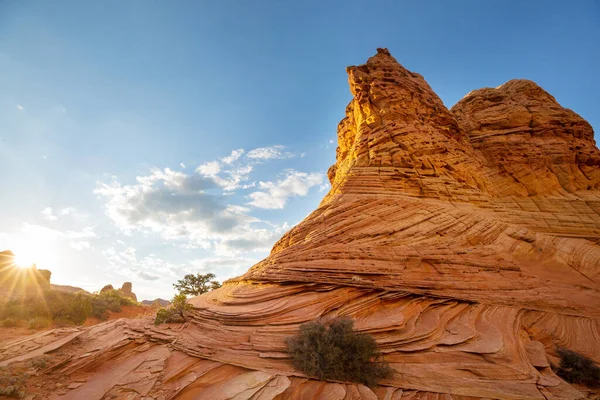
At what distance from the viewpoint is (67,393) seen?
6.71 meters

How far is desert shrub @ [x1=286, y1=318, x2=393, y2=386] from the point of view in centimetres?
750

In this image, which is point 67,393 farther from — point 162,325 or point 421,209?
point 421,209

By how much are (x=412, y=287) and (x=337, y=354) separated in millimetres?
5223

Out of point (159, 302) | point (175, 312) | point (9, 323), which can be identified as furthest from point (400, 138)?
point (159, 302)

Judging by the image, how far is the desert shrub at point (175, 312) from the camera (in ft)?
36.0

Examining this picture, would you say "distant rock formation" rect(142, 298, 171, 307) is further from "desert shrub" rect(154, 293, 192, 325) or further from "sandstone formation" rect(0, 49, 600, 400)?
"sandstone formation" rect(0, 49, 600, 400)

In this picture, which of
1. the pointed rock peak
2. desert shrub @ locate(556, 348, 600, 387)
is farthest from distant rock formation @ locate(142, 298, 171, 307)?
desert shrub @ locate(556, 348, 600, 387)

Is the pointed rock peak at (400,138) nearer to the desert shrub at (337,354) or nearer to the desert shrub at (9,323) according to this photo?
the desert shrub at (337,354)

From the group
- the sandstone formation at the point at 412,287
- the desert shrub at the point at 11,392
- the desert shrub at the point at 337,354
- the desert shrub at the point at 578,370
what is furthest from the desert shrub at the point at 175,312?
the desert shrub at the point at 578,370

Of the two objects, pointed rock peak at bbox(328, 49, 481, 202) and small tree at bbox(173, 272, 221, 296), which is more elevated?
pointed rock peak at bbox(328, 49, 481, 202)

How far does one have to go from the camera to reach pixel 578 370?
8.68 metres

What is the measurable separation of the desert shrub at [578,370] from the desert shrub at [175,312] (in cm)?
1461

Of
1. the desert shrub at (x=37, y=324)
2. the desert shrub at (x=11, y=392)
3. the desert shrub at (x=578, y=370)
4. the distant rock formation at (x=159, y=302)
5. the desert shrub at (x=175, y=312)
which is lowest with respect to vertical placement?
the distant rock formation at (x=159, y=302)

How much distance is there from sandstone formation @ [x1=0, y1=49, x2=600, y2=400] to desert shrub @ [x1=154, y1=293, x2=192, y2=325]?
2.12 feet
